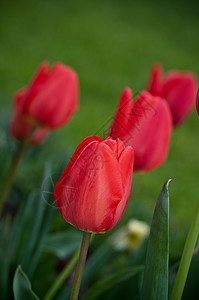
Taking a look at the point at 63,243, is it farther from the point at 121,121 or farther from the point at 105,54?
the point at 105,54

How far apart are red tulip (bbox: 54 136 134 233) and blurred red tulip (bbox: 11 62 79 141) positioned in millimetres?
381

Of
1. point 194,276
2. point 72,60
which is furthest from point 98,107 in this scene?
point 194,276

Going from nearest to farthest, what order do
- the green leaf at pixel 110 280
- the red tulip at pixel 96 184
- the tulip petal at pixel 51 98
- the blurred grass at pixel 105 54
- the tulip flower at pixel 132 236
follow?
1. the red tulip at pixel 96 184
2. the green leaf at pixel 110 280
3. the tulip petal at pixel 51 98
4. the tulip flower at pixel 132 236
5. the blurred grass at pixel 105 54

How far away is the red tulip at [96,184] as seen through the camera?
1.42 ft

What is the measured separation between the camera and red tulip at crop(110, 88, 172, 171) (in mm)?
528

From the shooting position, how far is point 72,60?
169 inches

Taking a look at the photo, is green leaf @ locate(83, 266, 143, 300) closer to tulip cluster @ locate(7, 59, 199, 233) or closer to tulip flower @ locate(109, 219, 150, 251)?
tulip cluster @ locate(7, 59, 199, 233)

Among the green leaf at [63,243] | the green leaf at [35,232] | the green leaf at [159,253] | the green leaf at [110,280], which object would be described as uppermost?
the green leaf at [159,253]

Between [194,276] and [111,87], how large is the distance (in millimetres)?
3245

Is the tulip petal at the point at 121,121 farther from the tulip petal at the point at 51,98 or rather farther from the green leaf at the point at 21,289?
the tulip petal at the point at 51,98

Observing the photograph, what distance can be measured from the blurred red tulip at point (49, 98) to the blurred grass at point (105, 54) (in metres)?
0.73

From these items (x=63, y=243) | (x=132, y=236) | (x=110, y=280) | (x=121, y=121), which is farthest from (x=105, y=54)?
(x=121, y=121)

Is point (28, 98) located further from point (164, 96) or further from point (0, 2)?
point (0, 2)

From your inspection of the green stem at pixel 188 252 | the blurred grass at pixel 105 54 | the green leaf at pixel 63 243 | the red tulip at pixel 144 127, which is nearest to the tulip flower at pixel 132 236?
the green leaf at pixel 63 243
